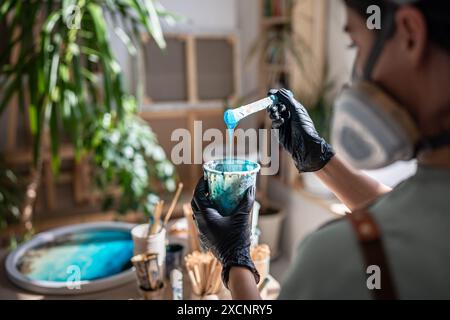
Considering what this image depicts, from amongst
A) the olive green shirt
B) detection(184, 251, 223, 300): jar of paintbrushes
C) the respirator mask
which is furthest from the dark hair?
detection(184, 251, 223, 300): jar of paintbrushes

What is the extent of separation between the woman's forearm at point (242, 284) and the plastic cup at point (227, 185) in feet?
0.41

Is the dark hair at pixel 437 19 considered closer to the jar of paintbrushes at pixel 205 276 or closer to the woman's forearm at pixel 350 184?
the woman's forearm at pixel 350 184

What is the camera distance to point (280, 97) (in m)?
1.02

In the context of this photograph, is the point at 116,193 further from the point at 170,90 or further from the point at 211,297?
the point at 211,297

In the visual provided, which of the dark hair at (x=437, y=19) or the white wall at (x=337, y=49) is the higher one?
the white wall at (x=337, y=49)

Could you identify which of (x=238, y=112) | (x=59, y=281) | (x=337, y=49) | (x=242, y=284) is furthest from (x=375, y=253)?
(x=337, y=49)

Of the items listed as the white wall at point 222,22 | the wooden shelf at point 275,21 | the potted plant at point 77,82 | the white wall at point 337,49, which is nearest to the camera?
the potted plant at point 77,82

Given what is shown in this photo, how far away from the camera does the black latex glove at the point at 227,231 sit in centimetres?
81

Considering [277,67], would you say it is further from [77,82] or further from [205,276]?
[205,276]

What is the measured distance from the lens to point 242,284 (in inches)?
29.5

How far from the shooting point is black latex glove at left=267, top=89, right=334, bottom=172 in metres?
0.99

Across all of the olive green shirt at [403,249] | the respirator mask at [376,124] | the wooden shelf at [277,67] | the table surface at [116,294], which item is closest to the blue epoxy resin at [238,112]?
the respirator mask at [376,124]

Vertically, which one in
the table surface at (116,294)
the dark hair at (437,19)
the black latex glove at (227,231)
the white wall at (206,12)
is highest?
the white wall at (206,12)
